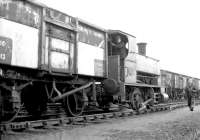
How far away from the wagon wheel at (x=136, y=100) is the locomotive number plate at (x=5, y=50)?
7.14 meters

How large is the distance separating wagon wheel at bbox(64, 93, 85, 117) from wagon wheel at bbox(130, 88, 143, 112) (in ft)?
11.2

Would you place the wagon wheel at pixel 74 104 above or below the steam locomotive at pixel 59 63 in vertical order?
below

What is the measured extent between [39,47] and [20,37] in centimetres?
77

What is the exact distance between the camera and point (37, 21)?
27.7ft

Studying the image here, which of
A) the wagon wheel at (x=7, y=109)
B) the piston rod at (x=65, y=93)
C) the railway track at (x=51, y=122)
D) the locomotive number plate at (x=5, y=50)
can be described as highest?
the locomotive number plate at (x=5, y=50)

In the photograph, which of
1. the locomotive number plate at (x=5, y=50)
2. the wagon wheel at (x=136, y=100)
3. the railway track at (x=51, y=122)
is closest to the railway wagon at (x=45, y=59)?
the locomotive number plate at (x=5, y=50)

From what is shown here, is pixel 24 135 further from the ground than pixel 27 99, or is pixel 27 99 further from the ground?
pixel 27 99

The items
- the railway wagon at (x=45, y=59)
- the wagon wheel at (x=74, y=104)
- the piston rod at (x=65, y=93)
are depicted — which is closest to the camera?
the railway wagon at (x=45, y=59)

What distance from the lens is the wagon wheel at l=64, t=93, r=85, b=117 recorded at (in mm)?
10094

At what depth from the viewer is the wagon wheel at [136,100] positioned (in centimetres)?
1339

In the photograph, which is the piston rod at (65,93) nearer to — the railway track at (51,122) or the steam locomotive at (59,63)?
the steam locomotive at (59,63)

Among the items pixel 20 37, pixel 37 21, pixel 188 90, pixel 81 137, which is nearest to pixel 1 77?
pixel 20 37

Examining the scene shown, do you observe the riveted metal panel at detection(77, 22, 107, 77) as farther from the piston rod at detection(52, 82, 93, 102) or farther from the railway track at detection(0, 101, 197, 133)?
the railway track at detection(0, 101, 197, 133)

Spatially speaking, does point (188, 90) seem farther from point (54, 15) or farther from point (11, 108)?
point (11, 108)
